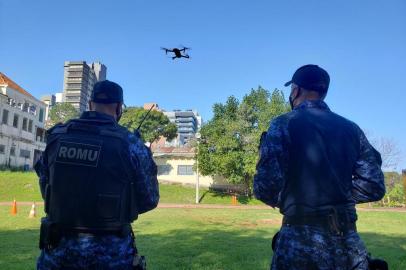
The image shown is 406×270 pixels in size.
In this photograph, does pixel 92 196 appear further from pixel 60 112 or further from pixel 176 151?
pixel 60 112

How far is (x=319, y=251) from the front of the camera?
9.25 feet

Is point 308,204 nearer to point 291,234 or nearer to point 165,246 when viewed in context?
point 291,234

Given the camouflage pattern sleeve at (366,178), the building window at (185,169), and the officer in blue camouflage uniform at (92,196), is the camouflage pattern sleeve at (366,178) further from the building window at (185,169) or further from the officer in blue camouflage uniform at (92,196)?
the building window at (185,169)

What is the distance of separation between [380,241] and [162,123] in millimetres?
43518

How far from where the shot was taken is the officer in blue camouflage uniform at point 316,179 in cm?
285

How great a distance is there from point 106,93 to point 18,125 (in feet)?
173

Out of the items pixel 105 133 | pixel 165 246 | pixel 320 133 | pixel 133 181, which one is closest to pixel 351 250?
pixel 320 133

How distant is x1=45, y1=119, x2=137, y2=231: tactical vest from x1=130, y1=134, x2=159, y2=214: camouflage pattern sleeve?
0.20 ft

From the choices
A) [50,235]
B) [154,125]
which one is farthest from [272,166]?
[154,125]

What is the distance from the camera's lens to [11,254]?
8.72 m

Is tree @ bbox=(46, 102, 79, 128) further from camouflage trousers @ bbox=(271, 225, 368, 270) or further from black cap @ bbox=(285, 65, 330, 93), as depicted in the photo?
camouflage trousers @ bbox=(271, 225, 368, 270)

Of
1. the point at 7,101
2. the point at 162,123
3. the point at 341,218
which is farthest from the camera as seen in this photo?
the point at 162,123

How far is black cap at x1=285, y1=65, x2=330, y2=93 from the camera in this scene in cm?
330

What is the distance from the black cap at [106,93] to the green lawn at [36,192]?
30.6m
